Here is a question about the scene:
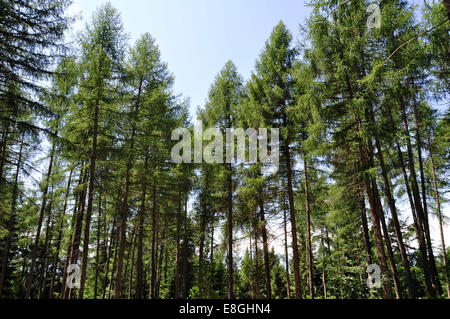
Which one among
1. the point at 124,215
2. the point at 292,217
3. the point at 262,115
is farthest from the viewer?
the point at 262,115

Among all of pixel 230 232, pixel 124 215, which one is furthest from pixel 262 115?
pixel 124 215

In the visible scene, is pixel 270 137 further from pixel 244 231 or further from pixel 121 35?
pixel 121 35

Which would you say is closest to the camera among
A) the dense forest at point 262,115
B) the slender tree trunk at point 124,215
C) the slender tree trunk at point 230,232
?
the dense forest at point 262,115

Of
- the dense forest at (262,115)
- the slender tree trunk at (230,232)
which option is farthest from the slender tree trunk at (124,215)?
the slender tree trunk at (230,232)

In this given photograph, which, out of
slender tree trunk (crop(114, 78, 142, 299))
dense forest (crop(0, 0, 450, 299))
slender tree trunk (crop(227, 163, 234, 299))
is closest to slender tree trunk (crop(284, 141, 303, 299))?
dense forest (crop(0, 0, 450, 299))

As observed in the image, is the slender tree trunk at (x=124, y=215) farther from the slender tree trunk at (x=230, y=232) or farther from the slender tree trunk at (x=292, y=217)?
the slender tree trunk at (x=292, y=217)

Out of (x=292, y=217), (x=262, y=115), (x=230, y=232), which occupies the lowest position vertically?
(x=230, y=232)

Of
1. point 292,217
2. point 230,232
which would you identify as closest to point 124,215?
point 230,232

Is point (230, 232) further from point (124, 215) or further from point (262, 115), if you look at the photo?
point (262, 115)

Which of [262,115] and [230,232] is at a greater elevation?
[262,115]

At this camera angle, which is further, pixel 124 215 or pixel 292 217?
pixel 292 217

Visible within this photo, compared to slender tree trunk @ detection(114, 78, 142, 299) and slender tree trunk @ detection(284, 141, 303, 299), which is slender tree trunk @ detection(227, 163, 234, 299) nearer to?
slender tree trunk @ detection(284, 141, 303, 299)

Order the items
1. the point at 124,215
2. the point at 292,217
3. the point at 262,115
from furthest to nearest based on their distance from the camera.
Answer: the point at 262,115 < the point at 292,217 < the point at 124,215
